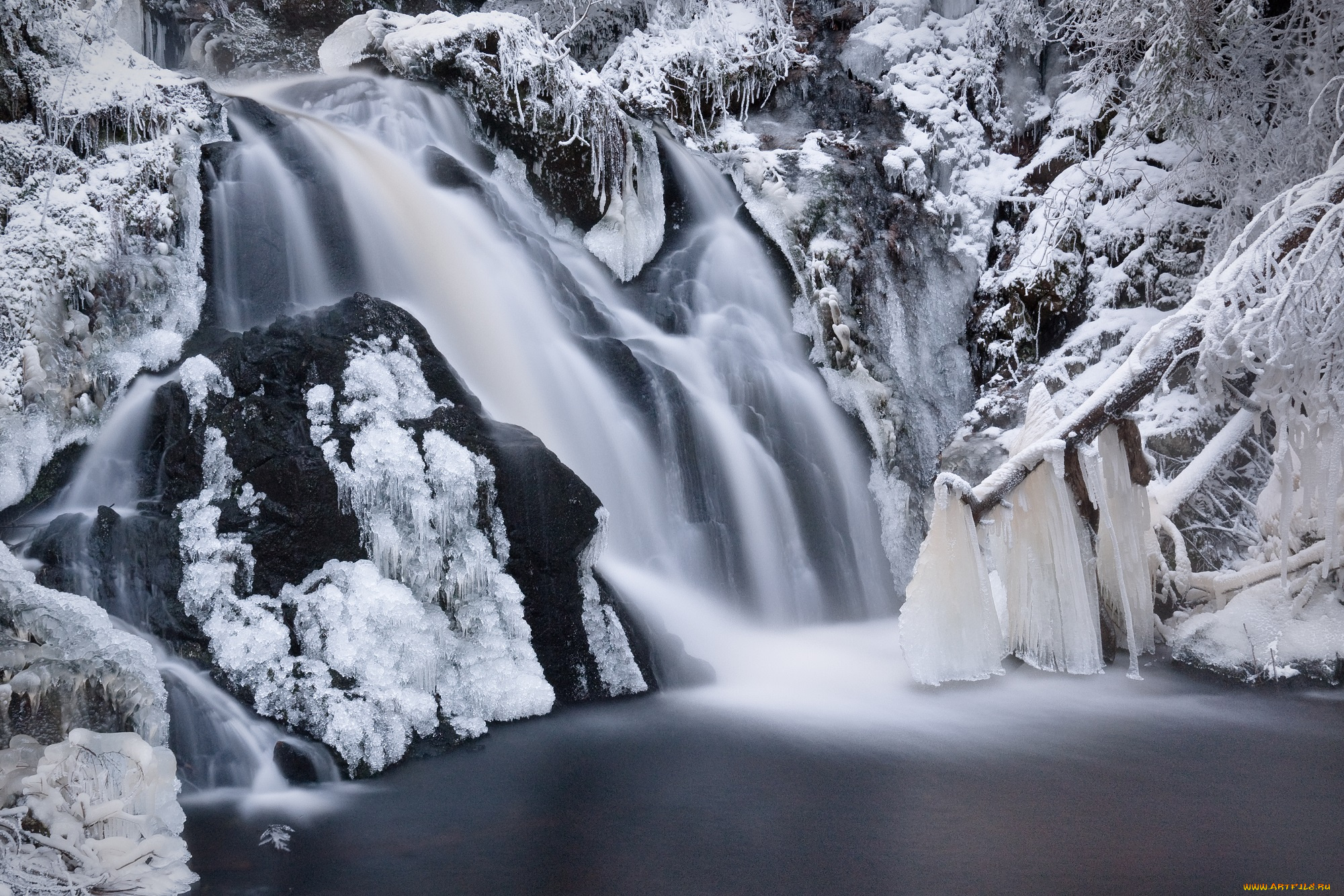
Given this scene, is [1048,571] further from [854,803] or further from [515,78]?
[515,78]

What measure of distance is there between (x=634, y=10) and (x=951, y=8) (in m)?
3.56

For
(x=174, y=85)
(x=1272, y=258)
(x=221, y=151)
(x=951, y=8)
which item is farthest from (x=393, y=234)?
(x=951, y=8)

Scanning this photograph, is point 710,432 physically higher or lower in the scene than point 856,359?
lower

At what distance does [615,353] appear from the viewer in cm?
711

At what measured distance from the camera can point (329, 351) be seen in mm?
5320

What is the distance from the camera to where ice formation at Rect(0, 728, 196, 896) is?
3082mm

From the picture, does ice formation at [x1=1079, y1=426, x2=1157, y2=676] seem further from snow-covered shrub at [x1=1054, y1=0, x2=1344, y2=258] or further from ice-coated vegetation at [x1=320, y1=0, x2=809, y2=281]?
ice-coated vegetation at [x1=320, y1=0, x2=809, y2=281]

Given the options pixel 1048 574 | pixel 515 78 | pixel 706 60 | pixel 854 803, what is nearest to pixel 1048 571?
pixel 1048 574

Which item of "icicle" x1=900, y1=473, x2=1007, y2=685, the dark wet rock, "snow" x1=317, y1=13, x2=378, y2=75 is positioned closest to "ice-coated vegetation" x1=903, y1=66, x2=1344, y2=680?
"icicle" x1=900, y1=473, x2=1007, y2=685

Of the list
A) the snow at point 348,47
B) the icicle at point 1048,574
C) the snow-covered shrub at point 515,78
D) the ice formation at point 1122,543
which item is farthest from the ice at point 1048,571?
the snow at point 348,47

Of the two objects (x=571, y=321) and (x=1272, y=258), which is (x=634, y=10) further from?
(x=1272, y=258)

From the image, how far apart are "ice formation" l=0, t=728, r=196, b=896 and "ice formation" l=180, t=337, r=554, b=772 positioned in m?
0.87

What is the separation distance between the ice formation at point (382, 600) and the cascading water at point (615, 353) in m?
1.16

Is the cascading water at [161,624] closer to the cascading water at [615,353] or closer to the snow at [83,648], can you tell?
the snow at [83,648]
